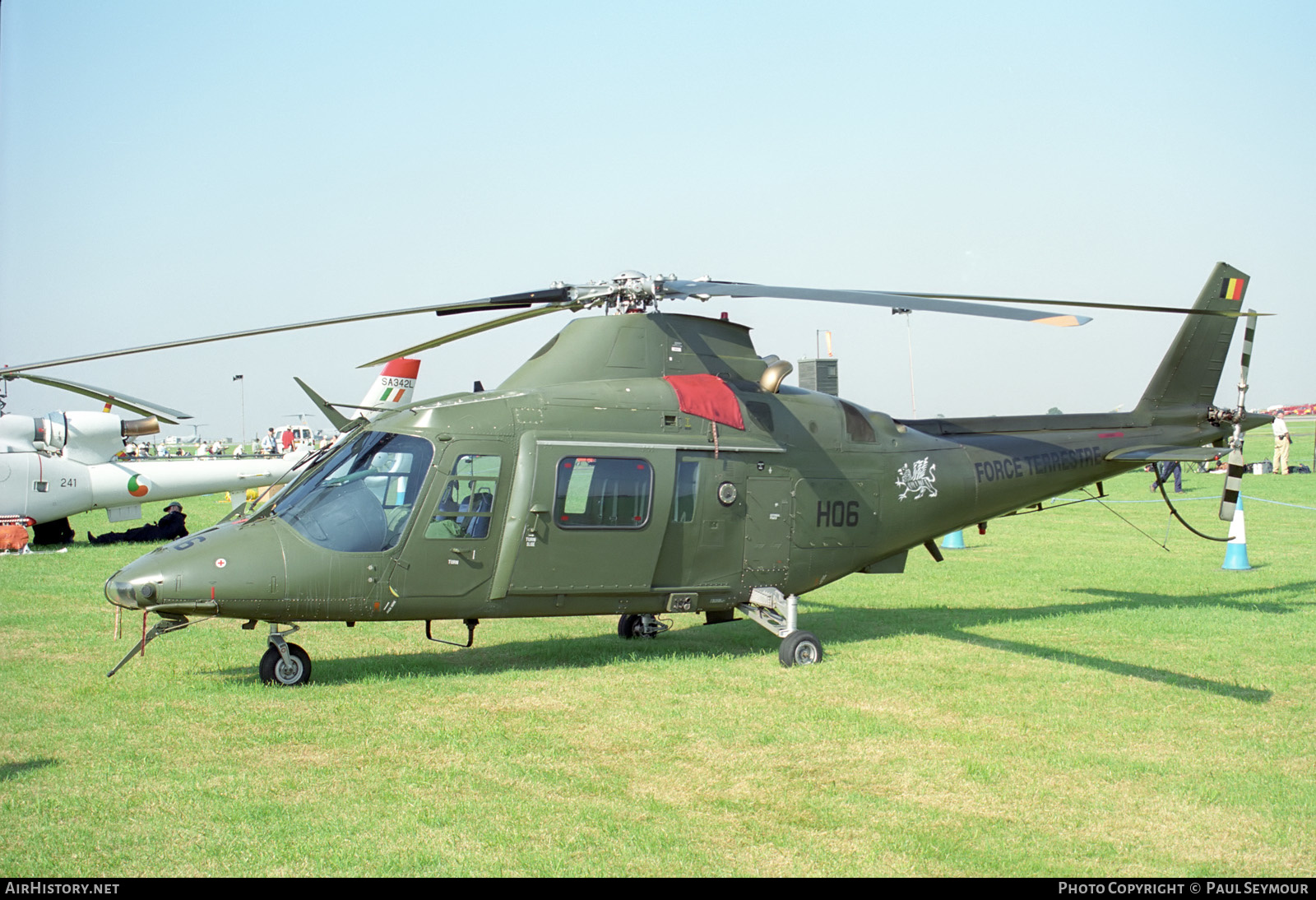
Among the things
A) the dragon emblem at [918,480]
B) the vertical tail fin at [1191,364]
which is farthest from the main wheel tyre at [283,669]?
the vertical tail fin at [1191,364]

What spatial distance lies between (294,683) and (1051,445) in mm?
8427

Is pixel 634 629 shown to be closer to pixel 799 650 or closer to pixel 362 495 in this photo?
pixel 799 650

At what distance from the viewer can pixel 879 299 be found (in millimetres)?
8148

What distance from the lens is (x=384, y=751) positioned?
7.07 m

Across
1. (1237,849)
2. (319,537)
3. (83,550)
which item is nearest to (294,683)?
(319,537)

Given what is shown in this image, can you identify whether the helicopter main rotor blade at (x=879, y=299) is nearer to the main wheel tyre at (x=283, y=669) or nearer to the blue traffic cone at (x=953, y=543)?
the main wheel tyre at (x=283, y=669)

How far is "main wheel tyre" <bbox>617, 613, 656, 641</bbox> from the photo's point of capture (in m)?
11.3

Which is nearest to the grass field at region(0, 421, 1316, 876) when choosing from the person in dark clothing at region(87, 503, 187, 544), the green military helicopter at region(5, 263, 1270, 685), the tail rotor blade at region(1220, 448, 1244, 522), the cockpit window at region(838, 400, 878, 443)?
the green military helicopter at region(5, 263, 1270, 685)

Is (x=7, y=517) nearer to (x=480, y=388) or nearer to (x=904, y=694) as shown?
(x=480, y=388)

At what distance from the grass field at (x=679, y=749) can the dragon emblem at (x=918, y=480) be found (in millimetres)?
1541

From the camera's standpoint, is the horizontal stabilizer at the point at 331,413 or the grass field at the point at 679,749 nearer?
the grass field at the point at 679,749

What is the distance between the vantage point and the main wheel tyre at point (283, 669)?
29.2ft

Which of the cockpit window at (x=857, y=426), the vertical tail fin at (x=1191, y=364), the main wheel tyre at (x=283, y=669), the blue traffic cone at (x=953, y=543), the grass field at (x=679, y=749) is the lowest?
the grass field at (x=679, y=749)

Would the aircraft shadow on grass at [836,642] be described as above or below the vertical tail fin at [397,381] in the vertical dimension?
below
